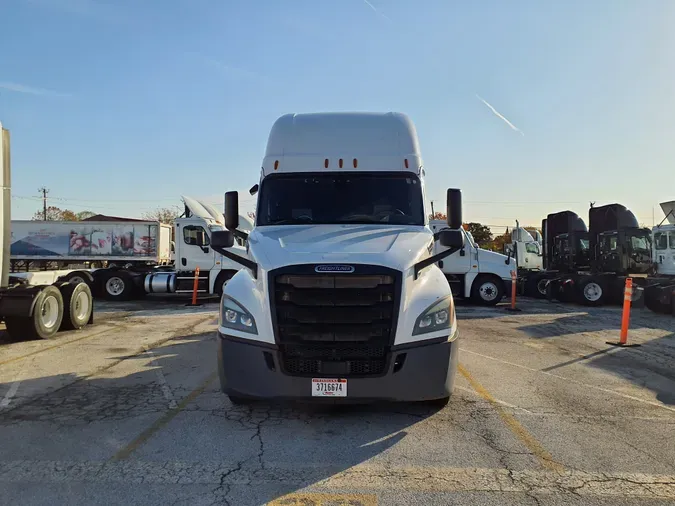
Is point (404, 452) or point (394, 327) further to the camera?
point (394, 327)

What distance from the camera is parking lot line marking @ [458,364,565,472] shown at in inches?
162

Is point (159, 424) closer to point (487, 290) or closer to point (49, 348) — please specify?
point (49, 348)

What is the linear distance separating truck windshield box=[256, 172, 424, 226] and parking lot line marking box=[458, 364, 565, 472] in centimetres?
226

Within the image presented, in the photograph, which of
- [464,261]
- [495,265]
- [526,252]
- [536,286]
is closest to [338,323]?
[464,261]

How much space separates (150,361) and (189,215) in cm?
1106

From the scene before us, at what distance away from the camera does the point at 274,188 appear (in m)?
6.50

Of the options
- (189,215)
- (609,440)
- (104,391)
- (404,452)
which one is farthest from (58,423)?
(189,215)

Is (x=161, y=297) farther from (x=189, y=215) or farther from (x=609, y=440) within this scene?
(x=609, y=440)

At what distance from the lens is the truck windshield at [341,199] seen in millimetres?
6184

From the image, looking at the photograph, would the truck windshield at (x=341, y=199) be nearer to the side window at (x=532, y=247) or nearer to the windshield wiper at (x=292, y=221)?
the windshield wiper at (x=292, y=221)

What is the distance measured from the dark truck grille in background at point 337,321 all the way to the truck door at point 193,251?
14043mm

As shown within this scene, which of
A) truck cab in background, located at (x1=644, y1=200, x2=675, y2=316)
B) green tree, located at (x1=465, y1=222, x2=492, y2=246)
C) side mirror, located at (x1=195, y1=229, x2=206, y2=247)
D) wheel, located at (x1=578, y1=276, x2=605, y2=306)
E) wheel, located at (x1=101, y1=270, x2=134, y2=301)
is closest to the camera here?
truck cab in background, located at (x1=644, y1=200, x2=675, y2=316)

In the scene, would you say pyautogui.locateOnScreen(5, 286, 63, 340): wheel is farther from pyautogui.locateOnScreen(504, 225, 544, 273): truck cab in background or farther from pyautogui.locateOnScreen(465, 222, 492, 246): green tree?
pyautogui.locateOnScreen(465, 222, 492, 246): green tree

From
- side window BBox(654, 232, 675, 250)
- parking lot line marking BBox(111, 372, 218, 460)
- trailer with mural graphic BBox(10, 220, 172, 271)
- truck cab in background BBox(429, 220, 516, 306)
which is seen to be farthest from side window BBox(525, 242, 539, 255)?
parking lot line marking BBox(111, 372, 218, 460)
